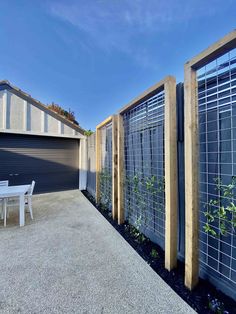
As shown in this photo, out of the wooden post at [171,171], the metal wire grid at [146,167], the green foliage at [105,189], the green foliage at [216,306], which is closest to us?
the green foliage at [216,306]

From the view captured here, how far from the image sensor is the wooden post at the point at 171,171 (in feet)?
5.82

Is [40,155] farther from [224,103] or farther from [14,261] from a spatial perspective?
[224,103]

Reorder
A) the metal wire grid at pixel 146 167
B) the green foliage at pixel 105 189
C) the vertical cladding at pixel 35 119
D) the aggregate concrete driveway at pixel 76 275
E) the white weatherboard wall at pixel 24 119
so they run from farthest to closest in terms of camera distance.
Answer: the vertical cladding at pixel 35 119, the white weatherboard wall at pixel 24 119, the green foliage at pixel 105 189, the metal wire grid at pixel 146 167, the aggregate concrete driveway at pixel 76 275

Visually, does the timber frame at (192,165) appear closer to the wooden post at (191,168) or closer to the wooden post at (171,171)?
the wooden post at (191,168)

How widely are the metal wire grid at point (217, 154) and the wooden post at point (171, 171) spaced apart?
0.89ft

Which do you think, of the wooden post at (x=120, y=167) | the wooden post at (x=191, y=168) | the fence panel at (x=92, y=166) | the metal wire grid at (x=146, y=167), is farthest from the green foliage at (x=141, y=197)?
the fence panel at (x=92, y=166)

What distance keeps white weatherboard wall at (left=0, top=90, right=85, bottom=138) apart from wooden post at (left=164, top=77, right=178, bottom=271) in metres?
5.50

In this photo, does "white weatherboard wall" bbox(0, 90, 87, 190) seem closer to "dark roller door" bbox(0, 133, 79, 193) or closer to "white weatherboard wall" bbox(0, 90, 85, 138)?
"white weatherboard wall" bbox(0, 90, 85, 138)

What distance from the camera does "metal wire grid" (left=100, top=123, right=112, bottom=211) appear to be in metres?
4.04

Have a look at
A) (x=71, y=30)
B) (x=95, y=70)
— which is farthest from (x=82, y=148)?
(x=71, y=30)

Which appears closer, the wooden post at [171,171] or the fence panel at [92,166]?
the wooden post at [171,171]

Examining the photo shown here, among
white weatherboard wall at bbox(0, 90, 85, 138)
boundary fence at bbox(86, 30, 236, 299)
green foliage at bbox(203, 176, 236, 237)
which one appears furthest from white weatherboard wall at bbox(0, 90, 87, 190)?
green foliage at bbox(203, 176, 236, 237)

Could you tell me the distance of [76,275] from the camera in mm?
1809

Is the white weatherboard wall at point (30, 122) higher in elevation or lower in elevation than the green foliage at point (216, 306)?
higher
